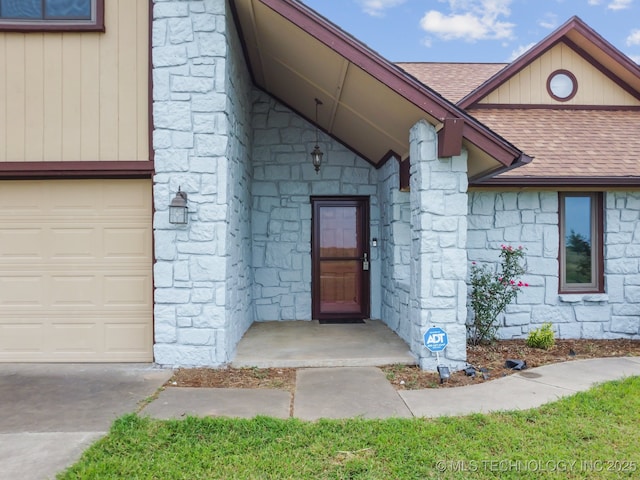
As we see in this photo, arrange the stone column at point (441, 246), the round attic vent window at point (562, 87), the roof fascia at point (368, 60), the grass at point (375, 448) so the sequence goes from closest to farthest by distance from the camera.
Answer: the grass at point (375, 448) < the roof fascia at point (368, 60) < the stone column at point (441, 246) < the round attic vent window at point (562, 87)

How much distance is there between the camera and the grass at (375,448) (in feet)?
9.86

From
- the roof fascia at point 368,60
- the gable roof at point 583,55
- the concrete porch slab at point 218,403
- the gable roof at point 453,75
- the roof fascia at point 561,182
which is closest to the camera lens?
the concrete porch slab at point 218,403

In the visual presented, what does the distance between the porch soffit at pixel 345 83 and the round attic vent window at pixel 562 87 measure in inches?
138

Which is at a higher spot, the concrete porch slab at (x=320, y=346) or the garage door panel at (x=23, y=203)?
the garage door panel at (x=23, y=203)

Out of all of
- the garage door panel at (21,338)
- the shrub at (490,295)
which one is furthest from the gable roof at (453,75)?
the garage door panel at (21,338)

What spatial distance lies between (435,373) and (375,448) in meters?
2.04

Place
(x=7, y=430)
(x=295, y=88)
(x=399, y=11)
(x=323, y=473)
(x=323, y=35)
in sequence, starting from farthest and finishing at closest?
(x=399, y=11) < (x=295, y=88) < (x=323, y=35) < (x=7, y=430) < (x=323, y=473)

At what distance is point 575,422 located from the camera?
12.3 ft

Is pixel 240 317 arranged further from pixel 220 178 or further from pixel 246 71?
pixel 246 71

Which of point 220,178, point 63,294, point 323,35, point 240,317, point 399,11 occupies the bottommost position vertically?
point 240,317

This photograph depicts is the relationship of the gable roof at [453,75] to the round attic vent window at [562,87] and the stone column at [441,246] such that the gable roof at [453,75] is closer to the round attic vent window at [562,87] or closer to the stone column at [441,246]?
the round attic vent window at [562,87]

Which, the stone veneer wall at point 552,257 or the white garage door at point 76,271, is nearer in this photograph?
the white garage door at point 76,271

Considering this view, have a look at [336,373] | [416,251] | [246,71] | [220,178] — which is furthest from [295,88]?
[336,373]

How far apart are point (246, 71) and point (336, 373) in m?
4.68
